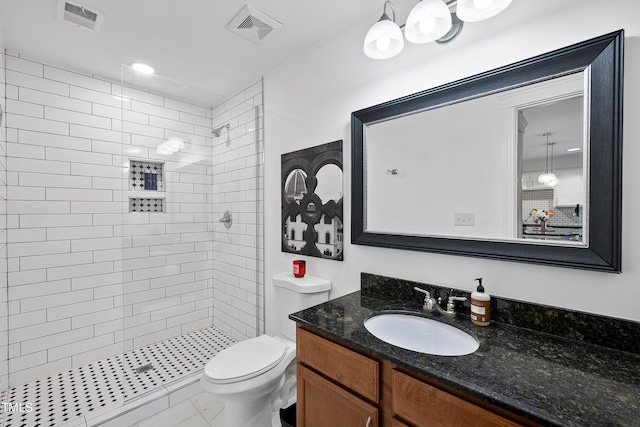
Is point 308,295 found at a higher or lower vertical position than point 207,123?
lower

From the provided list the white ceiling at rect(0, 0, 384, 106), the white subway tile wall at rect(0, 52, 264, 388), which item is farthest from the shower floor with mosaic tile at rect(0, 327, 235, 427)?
the white ceiling at rect(0, 0, 384, 106)

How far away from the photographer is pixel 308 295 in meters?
1.81

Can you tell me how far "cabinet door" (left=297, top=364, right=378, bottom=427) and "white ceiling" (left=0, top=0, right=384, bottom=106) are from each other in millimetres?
Result: 1871

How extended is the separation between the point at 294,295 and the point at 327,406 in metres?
0.79

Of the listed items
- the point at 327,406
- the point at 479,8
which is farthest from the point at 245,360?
the point at 479,8

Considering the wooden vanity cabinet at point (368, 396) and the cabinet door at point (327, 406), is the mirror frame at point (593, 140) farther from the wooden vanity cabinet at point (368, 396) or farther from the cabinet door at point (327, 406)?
the cabinet door at point (327, 406)

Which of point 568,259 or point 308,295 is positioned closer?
point 568,259

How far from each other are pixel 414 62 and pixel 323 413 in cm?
166

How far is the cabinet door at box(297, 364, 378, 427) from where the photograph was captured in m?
1.01

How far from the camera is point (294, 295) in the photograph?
186 centimetres

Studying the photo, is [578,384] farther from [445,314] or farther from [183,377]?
[183,377]

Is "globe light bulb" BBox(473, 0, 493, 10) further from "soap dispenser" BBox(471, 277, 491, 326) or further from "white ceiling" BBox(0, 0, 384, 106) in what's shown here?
"soap dispenser" BBox(471, 277, 491, 326)

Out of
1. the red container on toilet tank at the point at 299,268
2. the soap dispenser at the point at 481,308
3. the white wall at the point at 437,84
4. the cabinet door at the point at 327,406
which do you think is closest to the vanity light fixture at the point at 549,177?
the white wall at the point at 437,84

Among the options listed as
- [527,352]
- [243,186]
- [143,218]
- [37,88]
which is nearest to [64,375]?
[143,218]
